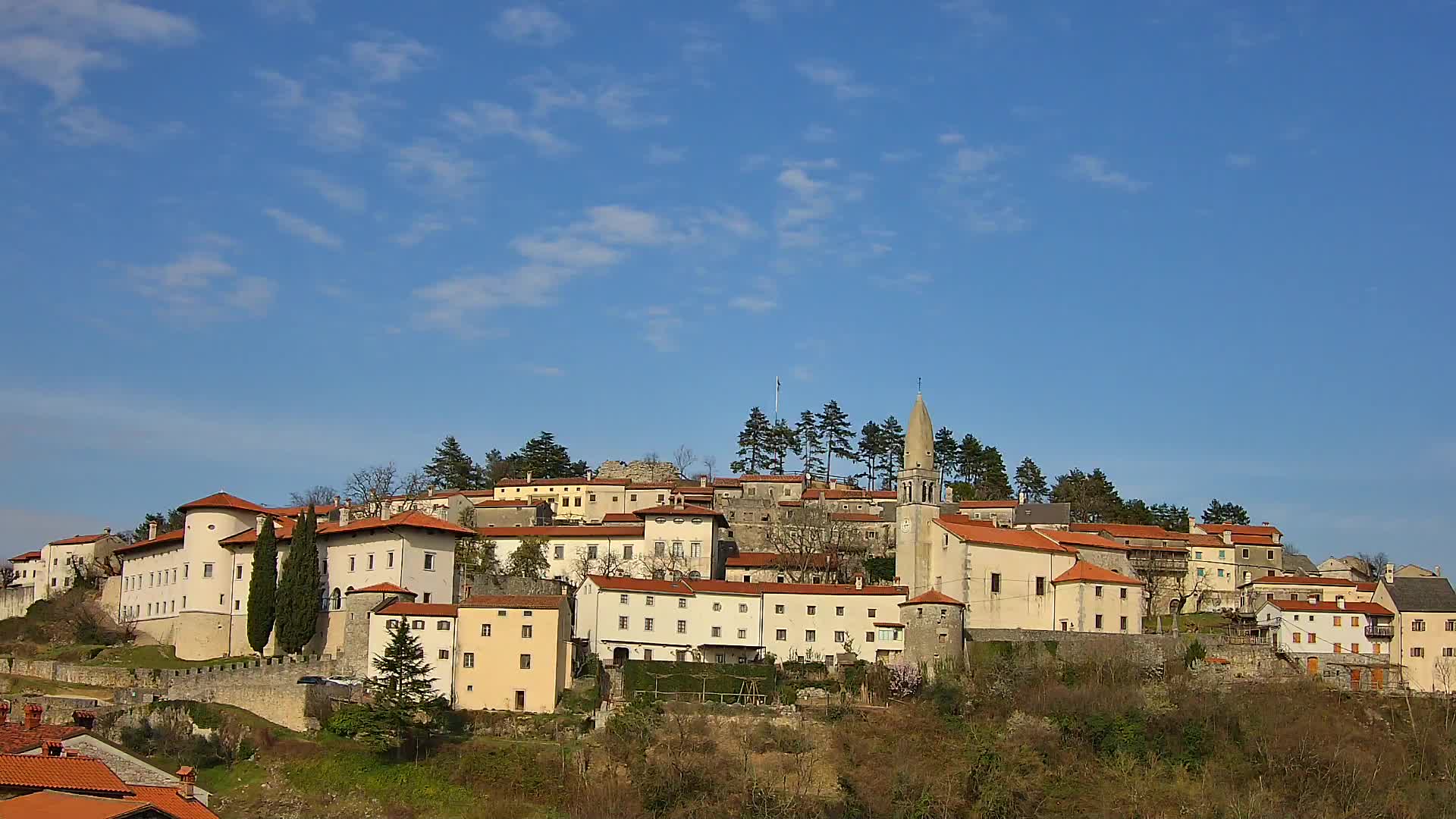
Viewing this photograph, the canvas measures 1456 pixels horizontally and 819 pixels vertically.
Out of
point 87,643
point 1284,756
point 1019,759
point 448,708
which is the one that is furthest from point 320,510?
point 1284,756

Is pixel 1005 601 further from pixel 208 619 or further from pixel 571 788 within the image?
pixel 208 619

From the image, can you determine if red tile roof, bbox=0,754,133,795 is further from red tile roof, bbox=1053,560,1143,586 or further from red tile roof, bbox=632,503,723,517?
red tile roof, bbox=1053,560,1143,586

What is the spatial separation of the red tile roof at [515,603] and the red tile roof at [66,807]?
23.9 metres

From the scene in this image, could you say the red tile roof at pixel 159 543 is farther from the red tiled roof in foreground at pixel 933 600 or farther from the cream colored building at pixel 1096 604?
the cream colored building at pixel 1096 604

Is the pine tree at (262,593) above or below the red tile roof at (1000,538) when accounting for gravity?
below

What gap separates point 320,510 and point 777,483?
27341 millimetres

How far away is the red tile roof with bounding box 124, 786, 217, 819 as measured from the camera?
128 feet

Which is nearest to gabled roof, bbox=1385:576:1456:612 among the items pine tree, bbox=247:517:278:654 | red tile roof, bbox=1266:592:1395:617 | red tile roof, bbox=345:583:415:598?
red tile roof, bbox=1266:592:1395:617

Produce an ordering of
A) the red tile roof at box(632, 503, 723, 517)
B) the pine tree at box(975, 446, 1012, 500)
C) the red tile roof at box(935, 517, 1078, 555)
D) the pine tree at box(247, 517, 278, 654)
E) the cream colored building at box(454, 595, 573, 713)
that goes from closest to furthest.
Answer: the cream colored building at box(454, 595, 573, 713), the pine tree at box(247, 517, 278, 654), the red tile roof at box(935, 517, 1078, 555), the red tile roof at box(632, 503, 723, 517), the pine tree at box(975, 446, 1012, 500)

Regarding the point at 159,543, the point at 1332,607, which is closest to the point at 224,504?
the point at 159,543

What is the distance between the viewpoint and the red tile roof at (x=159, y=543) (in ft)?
252

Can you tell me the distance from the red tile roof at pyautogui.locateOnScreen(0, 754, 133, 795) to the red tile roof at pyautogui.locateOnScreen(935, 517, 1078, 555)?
129 feet

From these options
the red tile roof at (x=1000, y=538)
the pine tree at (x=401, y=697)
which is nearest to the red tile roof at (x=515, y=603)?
the pine tree at (x=401, y=697)

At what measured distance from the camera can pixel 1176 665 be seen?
6562 cm
